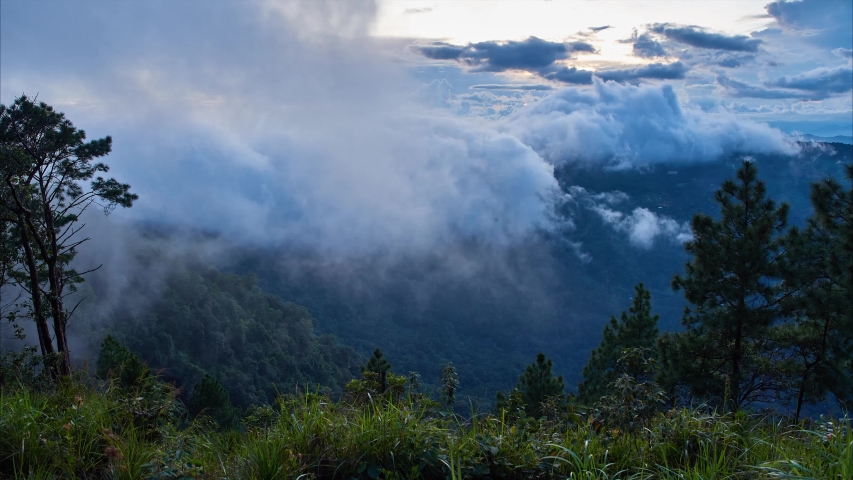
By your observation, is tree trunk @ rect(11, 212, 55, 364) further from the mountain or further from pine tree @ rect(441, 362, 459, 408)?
the mountain

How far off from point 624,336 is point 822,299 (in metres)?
10.0

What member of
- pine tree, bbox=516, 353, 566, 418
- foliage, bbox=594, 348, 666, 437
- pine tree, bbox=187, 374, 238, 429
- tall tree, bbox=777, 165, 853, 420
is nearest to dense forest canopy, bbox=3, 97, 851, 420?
tall tree, bbox=777, 165, 853, 420

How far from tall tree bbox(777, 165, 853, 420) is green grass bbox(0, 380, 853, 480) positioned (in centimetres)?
1165

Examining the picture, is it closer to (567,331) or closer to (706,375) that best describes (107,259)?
(706,375)

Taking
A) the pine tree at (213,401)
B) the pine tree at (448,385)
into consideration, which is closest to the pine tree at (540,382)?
the pine tree at (213,401)

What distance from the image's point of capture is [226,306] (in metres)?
92.4

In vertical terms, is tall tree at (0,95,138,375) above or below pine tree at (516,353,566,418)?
above

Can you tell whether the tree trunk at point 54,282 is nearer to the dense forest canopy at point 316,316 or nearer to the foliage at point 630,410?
the dense forest canopy at point 316,316

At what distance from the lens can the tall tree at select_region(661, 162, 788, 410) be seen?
14359 mm

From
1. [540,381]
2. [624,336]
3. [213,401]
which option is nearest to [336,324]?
[213,401]

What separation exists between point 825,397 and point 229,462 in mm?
15804

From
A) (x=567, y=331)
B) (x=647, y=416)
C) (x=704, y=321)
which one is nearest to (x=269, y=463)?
(x=647, y=416)

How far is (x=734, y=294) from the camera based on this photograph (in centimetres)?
1441

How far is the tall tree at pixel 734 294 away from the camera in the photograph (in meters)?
14.4
